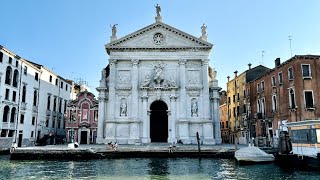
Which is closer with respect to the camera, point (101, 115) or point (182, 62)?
point (101, 115)

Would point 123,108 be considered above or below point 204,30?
below

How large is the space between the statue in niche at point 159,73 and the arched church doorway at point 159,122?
2484 mm

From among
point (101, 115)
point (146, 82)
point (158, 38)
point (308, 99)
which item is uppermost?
point (158, 38)

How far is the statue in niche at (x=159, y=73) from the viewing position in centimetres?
2972

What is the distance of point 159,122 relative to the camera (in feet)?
102

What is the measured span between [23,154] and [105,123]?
31.1ft

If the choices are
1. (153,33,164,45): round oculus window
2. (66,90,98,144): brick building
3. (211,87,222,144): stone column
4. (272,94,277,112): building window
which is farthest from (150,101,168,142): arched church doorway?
(272,94,277,112): building window

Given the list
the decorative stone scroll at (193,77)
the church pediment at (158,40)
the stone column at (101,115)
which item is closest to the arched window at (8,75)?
the stone column at (101,115)

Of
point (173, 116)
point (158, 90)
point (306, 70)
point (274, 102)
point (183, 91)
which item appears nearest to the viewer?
point (306, 70)

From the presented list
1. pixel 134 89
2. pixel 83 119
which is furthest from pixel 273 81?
pixel 83 119

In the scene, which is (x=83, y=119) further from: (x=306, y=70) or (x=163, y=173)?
(x=306, y=70)

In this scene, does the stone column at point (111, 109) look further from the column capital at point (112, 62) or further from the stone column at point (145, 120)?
the stone column at point (145, 120)

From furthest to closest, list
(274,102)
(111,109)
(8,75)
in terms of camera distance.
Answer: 1. (111,109)
2. (8,75)
3. (274,102)

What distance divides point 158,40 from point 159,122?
28.2 ft
